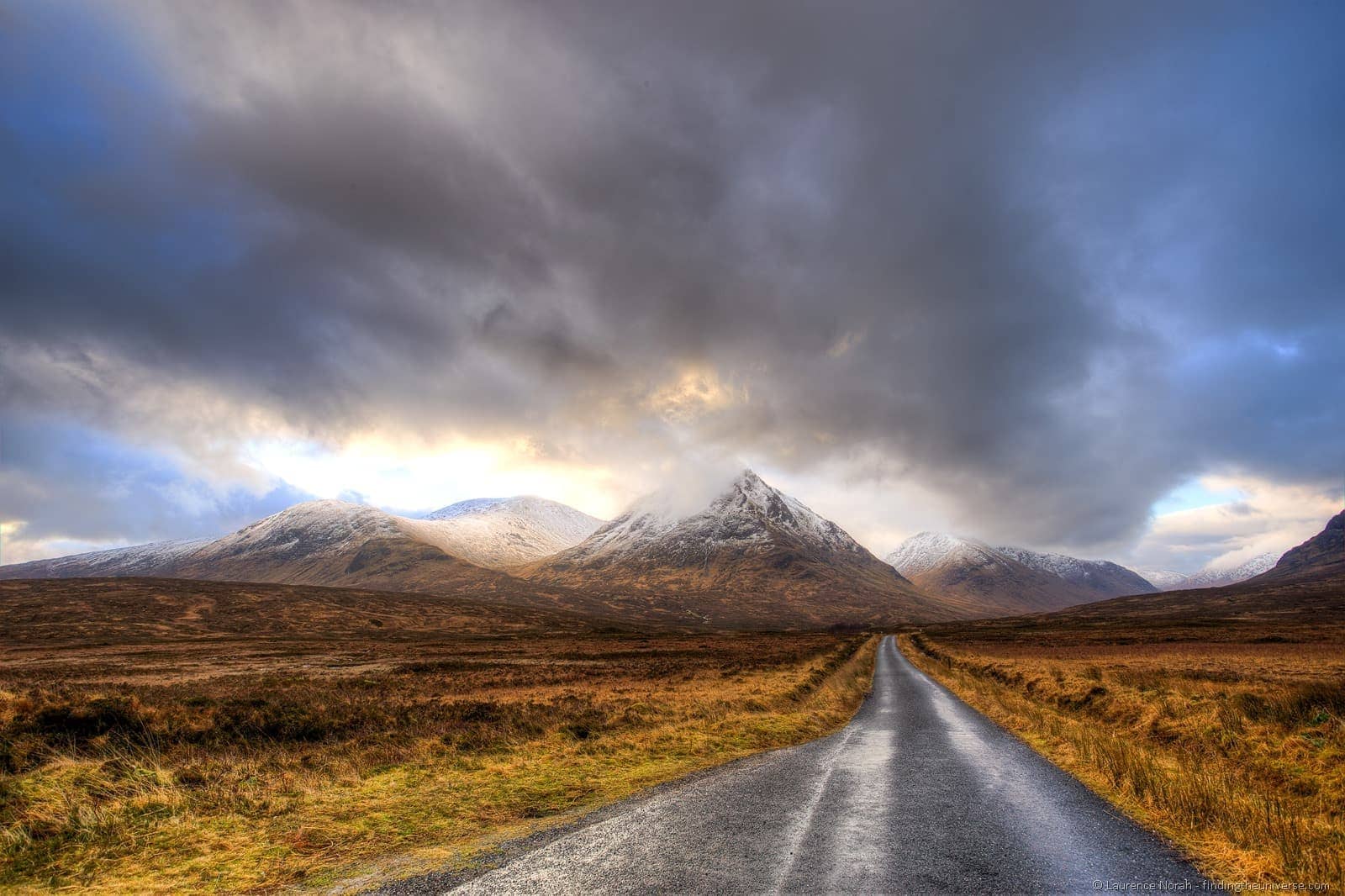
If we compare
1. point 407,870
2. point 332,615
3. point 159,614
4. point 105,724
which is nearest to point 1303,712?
point 407,870

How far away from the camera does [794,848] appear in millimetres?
7781

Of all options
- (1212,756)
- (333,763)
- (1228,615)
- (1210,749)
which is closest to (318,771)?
(333,763)

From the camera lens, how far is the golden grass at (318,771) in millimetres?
7953

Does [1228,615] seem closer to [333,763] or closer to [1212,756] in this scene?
[1212,756]

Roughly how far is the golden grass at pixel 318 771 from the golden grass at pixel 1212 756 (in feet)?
26.0

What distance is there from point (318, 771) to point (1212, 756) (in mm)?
20950

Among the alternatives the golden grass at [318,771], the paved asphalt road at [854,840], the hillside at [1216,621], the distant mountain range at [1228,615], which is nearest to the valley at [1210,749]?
the paved asphalt road at [854,840]

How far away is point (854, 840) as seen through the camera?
320 inches

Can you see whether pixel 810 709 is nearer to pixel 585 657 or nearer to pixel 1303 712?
pixel 1303 712

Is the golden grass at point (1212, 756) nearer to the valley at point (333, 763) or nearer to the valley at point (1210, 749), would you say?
the valley at point (1210, 749)

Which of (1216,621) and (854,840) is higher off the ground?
(854,840)

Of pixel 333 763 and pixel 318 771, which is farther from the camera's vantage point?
pixel 333 763

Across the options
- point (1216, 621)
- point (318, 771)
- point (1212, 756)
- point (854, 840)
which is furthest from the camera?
point (1216, 621)

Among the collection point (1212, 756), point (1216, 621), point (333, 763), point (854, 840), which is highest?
point (854, 840)
